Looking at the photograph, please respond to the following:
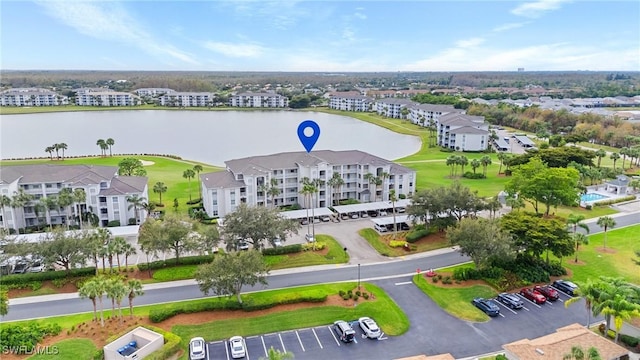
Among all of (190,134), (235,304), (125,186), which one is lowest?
(235,304)

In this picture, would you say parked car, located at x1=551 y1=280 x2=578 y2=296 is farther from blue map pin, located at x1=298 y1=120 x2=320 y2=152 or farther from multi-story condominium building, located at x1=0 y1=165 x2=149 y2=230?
multi-story condominium building, located at x1=0 y1=165 x2=149 y2=230

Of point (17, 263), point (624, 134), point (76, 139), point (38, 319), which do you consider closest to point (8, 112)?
point (76, 139)

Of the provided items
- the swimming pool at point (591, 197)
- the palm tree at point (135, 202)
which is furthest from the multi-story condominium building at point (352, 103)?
the palm tree at point (135, 202)

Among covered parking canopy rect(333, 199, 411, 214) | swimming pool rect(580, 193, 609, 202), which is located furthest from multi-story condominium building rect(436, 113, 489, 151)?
covered parking canopy rect(333, 199, 411, 214)

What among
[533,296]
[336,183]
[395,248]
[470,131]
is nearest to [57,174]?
[336,183]

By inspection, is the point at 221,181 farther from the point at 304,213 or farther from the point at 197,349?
the point at 197,349

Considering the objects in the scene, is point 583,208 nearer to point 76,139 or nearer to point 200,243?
point 200,243

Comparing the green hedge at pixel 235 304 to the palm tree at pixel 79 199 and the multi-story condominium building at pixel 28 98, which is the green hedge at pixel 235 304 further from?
the multi-story condominium building at pixel 28 98
